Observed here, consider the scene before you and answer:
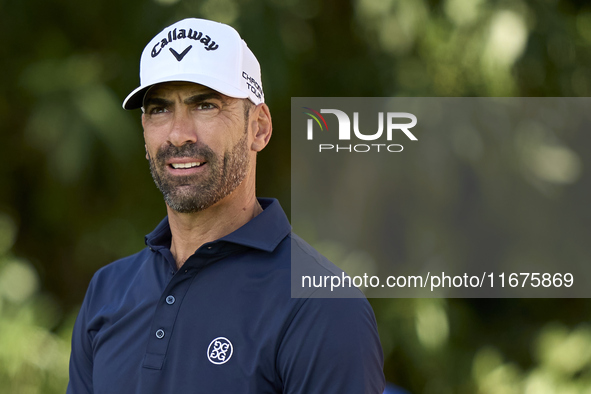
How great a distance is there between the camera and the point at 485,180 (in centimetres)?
254

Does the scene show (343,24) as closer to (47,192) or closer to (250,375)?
(47,192)

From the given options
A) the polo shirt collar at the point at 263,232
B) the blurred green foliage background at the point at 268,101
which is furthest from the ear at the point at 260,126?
the blurred green foliage background at the point at 268,101

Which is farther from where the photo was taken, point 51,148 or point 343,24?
point 343,24

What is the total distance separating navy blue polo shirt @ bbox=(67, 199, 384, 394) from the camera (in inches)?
33.0

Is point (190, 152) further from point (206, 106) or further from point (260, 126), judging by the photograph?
point (260, 126)

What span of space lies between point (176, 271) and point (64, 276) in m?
1.74

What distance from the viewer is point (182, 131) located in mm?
979

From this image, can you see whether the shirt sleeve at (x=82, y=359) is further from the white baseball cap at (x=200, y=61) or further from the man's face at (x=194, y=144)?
the white baseball cap at (x=200, y=61)

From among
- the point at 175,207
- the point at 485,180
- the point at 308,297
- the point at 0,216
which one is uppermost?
the point at 485,180

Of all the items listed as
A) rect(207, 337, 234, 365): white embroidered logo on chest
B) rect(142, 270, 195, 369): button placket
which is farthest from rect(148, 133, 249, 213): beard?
rect(207, 337, 234, 365): white embroidered logo on chest

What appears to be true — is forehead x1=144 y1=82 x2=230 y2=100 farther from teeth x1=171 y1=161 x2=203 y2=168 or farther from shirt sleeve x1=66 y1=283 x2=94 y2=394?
shirt sleeve x1=66 y1=283 x2=94 y2=394

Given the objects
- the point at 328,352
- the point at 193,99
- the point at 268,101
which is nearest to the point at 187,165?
the point at 193,99

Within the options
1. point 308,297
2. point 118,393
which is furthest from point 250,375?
point 118,393

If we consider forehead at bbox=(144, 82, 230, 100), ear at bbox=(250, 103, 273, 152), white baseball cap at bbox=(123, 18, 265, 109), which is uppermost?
white baseball cap at bbox=(123, 18, 265, 109)
